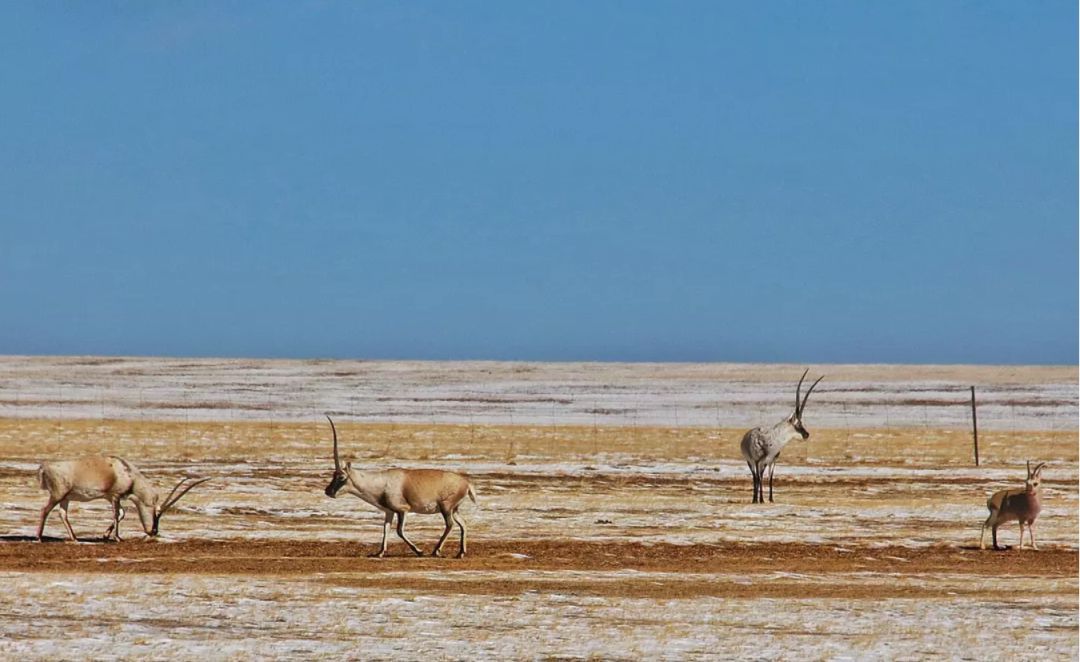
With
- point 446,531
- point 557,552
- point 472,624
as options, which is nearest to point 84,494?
point 446,531

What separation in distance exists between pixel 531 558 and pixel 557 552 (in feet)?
2.78

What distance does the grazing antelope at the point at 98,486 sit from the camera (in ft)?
64.6

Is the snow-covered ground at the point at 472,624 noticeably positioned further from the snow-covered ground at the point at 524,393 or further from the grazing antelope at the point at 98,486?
the snow-covered ground at the point at 524,393

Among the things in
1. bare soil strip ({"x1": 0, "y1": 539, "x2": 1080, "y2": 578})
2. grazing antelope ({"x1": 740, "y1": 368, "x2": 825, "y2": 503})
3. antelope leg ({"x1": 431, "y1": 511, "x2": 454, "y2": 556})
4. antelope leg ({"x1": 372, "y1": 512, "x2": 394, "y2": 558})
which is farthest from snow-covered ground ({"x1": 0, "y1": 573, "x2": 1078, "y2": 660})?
grazing antelope ({"x1": 740, "y1": 368, "x2": 825, "y2": 503})

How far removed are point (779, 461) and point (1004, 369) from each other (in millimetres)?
73131

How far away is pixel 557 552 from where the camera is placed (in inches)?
771

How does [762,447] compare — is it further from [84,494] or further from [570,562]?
[84,494]

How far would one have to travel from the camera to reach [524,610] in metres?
14.6

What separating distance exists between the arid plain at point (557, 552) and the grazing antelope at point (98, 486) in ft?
1.26

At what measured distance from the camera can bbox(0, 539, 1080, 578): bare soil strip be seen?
17.5 meters

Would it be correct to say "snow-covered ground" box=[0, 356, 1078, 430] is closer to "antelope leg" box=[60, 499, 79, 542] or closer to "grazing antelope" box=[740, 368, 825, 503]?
"grazing antelope" box=[740, 368, 825, 503]

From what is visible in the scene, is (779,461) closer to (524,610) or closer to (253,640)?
(524,610)

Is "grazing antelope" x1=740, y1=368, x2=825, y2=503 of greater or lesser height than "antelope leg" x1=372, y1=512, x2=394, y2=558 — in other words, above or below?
above

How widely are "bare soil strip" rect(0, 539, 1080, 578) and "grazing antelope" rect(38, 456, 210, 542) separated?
1.58 ft
